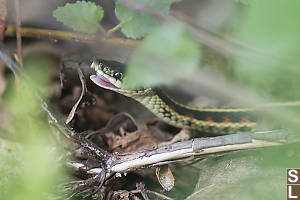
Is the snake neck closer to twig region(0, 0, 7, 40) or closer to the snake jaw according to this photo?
the snake jaw

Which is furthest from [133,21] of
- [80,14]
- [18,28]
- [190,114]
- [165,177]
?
[18,28]

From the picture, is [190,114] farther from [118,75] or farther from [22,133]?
[22,133]

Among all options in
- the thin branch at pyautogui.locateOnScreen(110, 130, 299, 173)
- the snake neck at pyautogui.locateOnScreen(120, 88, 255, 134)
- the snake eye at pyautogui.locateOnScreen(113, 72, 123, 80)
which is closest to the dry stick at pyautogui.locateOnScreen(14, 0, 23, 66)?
the snake eye at pyautogui.locateOnScreen(113, 72, 123, 80)

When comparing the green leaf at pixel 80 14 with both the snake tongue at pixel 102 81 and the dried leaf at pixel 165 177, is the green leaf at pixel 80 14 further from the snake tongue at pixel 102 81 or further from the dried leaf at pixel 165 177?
the dried leaf at pixel 165 177

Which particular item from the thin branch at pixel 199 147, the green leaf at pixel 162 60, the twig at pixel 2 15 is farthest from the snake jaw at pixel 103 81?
the green leaf at pixel 162 60

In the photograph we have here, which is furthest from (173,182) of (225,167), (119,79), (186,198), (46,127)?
(46,127)
